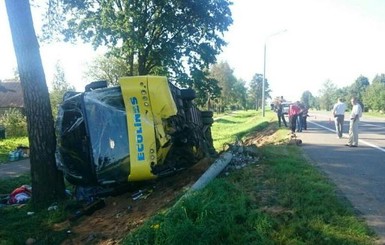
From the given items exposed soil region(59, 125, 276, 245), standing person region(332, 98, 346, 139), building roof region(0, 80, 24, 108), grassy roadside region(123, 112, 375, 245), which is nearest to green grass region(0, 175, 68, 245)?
exposed soil region(59, 125, 276, 245)

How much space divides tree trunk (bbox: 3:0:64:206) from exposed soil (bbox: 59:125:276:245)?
148 cm

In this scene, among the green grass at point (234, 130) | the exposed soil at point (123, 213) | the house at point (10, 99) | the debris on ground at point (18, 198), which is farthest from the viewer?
the house at point (10, 99)

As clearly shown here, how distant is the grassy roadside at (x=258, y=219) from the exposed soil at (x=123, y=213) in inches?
32.1

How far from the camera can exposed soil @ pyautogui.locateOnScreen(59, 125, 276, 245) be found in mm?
5500

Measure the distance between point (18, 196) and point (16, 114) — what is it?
93.4ft

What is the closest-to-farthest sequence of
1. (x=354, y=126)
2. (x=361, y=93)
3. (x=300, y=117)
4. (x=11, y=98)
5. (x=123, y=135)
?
(x=123, y=135) < (x=354, y=126) < (x=300, y=117) < (x=11, y=98) < (x=361, y=93)

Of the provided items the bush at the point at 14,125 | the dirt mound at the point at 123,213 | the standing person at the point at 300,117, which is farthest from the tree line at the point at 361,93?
the dirt mound at the point at 123,213

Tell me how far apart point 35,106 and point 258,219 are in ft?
17.1

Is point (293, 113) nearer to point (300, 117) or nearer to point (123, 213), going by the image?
point (300, 117)

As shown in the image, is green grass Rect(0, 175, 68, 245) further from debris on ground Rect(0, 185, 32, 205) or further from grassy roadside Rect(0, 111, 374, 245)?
debris on ground Rect(0, 185, 32, 205)

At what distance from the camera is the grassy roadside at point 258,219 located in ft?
13.9

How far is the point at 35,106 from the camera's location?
25.5ft

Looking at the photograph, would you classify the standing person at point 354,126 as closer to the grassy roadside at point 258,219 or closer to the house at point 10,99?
the grassy roadside at point 258,219

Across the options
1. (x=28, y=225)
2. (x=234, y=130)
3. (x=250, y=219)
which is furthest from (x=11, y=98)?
(x=250, y=219)
